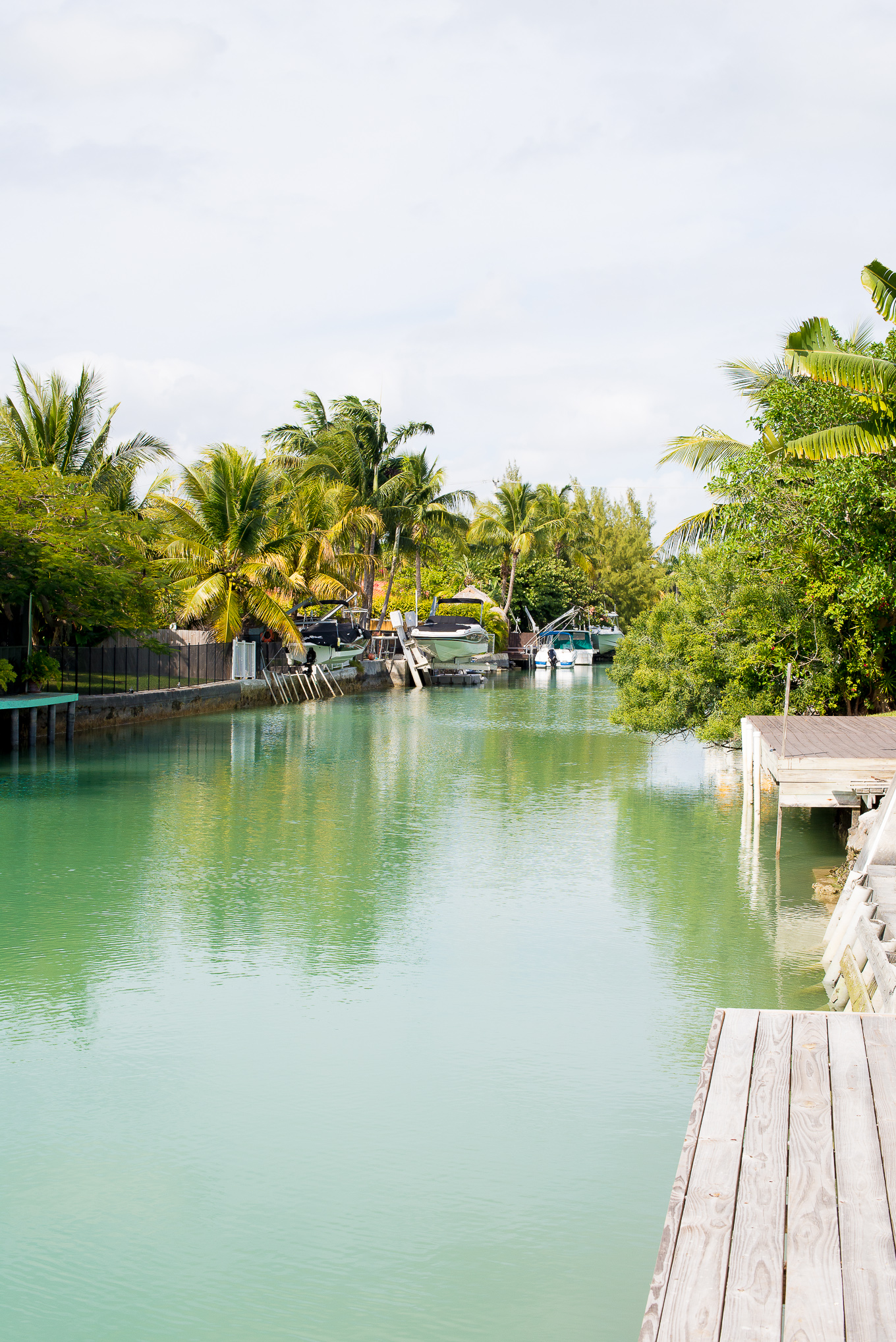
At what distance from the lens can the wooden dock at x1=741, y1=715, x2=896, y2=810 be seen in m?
11.4

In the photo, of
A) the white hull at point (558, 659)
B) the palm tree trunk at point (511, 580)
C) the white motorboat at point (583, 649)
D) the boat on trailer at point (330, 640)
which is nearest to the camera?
the boat on trailer at point (330, 640)

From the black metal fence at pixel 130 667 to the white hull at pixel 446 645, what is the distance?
15069 millimetres

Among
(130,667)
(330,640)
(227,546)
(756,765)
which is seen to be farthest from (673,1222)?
(330,640)

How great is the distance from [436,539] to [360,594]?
32.3ft

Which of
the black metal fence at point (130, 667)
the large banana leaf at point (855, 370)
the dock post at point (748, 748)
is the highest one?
the large banana leaf at point (855, 370)

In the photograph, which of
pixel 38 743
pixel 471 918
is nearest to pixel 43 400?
pixel 38 743

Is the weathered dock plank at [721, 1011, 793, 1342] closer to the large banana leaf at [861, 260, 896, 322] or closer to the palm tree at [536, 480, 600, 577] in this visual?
the large banana leaf at [861, 260, 896, 322]

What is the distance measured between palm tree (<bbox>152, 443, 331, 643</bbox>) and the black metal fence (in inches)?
43.8

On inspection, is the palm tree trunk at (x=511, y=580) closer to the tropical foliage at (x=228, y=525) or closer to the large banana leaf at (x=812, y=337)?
the tropical foliage at (x=228, y=525)

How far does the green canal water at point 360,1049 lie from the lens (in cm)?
538

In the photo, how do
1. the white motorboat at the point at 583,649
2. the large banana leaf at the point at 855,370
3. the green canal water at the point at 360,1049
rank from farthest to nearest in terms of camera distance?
the white motorboat at the point at 583,649 < the large banana leaf at the point at 855,370 < the green canal water at the point at 360,1049

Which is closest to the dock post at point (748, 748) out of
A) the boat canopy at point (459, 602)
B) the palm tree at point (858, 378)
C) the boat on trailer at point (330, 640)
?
the palm tree at point (858, 378)

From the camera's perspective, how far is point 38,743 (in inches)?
957

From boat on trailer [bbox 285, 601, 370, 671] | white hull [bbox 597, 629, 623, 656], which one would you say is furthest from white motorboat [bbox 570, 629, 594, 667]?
boat on trailer [bbox 285, 601, 370, 671]
